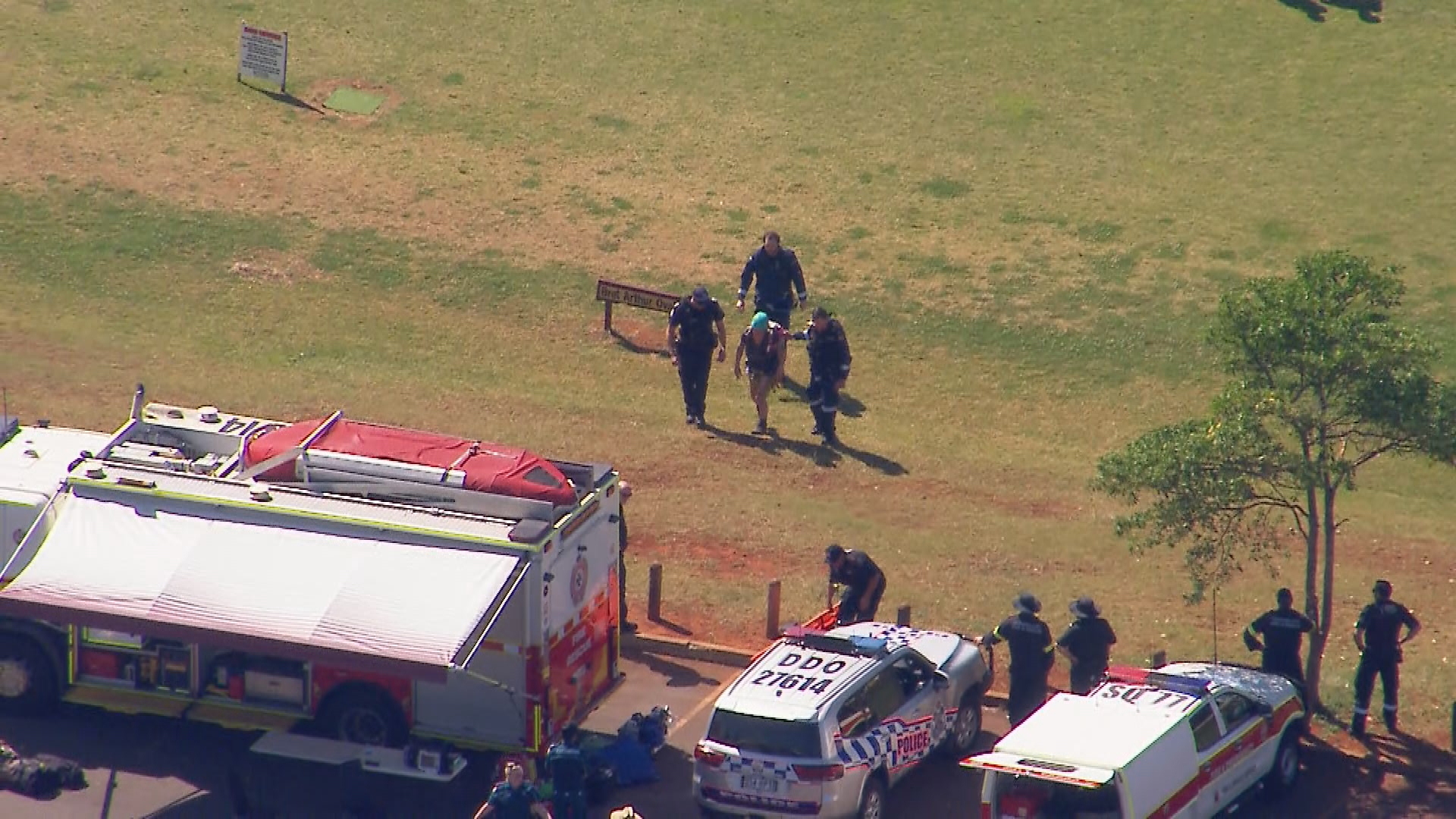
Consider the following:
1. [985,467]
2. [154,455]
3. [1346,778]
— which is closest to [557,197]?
[985,467]

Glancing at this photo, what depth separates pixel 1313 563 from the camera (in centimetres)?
1916

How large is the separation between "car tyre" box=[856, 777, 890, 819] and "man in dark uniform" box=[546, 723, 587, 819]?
2.34m

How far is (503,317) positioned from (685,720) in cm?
1351

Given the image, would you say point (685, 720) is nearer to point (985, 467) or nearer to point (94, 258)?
point (985, 467)

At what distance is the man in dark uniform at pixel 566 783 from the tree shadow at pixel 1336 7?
32181mm

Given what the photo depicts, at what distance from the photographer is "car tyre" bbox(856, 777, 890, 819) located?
1550 centimetres

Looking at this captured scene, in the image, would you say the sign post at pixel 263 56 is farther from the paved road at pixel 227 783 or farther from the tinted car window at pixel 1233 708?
the tinted car window at pixel 1233 708

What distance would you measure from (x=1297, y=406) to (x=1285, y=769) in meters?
3.68

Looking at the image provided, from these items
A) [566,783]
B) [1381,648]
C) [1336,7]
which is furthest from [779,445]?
[1336,7]

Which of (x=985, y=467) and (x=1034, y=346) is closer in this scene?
(x=985, y=467)

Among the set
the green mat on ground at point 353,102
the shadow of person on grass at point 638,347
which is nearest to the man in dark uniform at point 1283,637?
the shadow of person on grass at point 638,347

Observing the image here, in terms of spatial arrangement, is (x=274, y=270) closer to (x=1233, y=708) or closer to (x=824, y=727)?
(x=824, y=727)

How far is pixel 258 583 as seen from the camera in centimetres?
1585

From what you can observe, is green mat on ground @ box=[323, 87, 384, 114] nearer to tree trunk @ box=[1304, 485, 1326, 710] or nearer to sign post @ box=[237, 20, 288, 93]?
sign post @ box=[237, 20, 288, 93]
